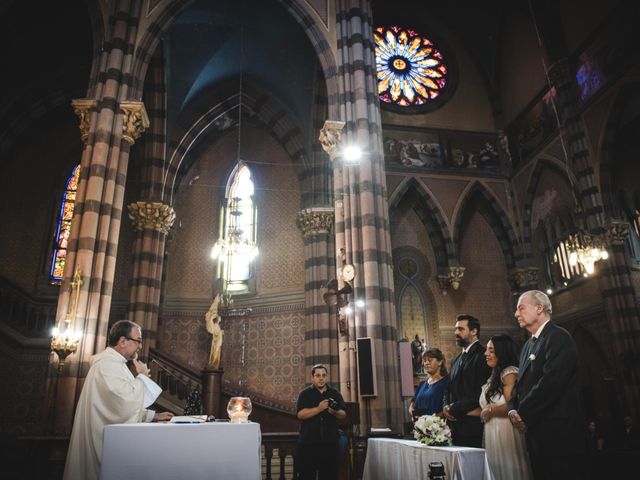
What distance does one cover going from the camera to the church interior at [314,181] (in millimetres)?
10555

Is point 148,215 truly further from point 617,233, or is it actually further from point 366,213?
point 617,233

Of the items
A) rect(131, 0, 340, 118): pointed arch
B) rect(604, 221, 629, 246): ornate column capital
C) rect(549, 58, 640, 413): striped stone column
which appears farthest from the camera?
rect(604, 221, 629, 246): ornate column capital

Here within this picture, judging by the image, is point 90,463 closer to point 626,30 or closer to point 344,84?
point 344,84

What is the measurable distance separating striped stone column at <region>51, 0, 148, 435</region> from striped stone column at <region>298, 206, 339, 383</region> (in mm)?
6422

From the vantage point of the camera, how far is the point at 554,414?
3418mm

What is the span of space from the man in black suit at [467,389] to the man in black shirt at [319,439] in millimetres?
1214

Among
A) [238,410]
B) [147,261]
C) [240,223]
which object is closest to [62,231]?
[147,261]

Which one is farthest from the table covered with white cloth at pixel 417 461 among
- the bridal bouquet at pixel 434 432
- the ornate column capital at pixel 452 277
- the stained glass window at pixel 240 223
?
the ornate column capital at pixel 452 277

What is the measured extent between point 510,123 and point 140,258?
14401 mm

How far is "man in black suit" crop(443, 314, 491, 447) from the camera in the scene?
181 inches

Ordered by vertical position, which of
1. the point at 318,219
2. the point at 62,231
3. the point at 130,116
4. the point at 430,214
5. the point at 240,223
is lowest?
the point at 130,116

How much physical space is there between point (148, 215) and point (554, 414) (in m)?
13.0

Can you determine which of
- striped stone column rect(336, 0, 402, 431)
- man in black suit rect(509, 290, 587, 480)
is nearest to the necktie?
man in black suit rect(509, 290, 587, 480)

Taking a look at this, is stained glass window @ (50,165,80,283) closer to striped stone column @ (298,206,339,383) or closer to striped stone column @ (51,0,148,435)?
striped stone column @ (51,0,148,435)
